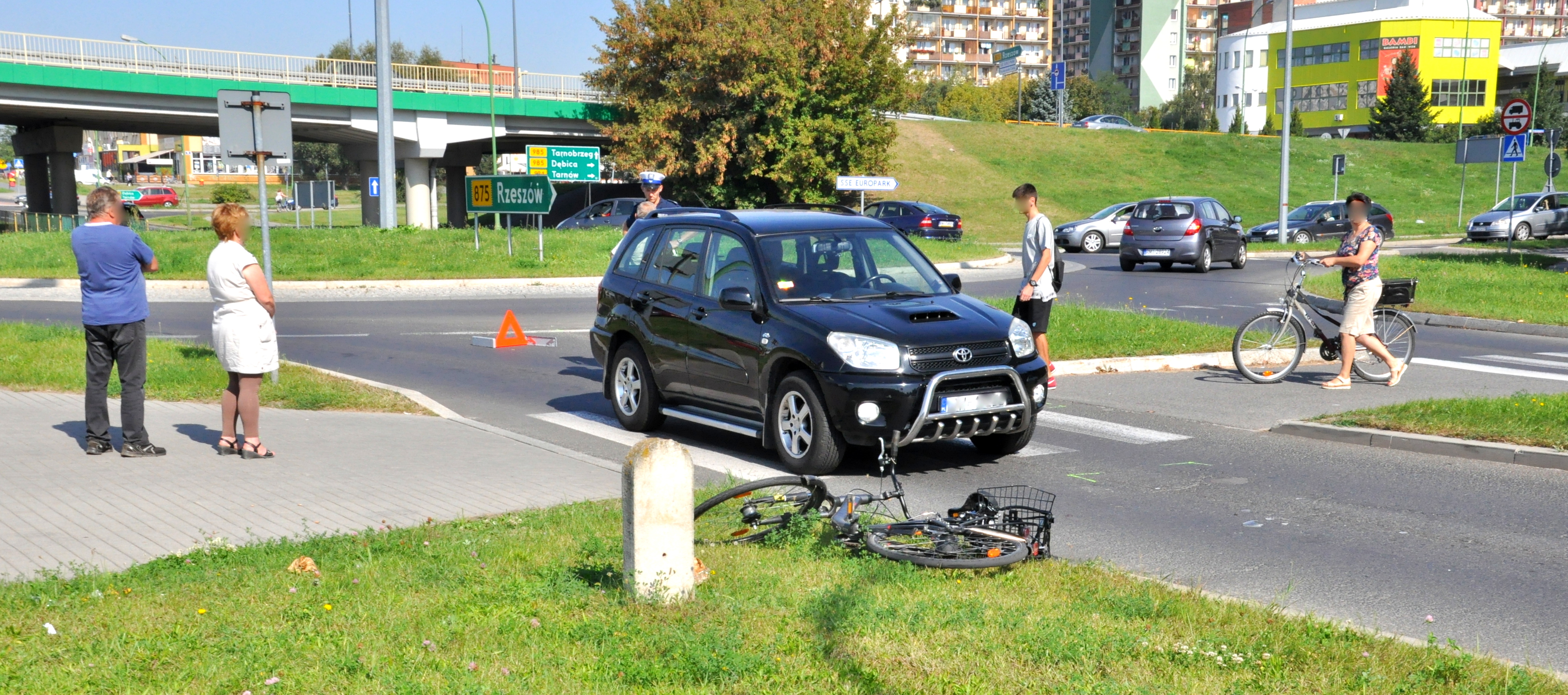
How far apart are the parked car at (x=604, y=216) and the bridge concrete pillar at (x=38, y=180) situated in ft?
92.6

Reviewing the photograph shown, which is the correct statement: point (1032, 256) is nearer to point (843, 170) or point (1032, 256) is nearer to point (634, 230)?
point (634, 230)

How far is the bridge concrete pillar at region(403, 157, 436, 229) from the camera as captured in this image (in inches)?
1951

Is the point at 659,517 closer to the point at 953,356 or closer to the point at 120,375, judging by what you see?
the point at 953,356

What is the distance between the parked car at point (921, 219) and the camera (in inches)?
1468

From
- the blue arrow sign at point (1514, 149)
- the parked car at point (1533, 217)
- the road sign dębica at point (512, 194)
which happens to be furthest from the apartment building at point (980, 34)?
the road sign dębica at point (512, 194)

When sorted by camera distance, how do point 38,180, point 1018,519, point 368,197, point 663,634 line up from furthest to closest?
1. point 368,197
2. point 38,180
3. point 1018,519
4. point 663,634

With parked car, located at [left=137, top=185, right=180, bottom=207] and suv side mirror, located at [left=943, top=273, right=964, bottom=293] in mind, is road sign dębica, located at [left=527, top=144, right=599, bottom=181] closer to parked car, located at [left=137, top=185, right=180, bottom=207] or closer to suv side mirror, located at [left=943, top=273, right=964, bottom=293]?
suv side mirror, located at [left=943, top=273, right=964, bottom=293]

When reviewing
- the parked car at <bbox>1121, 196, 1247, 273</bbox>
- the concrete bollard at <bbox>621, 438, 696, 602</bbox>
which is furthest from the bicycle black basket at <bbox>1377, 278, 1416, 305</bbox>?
the parked car at <bbox>1121, 196, 1247, 273</bbox>

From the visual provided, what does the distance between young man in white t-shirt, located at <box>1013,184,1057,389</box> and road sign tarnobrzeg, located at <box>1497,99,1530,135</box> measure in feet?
55.3

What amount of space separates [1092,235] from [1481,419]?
27.5 m

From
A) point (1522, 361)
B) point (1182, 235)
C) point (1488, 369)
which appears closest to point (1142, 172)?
point (1182, 235)

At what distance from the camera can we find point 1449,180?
6675 centimetres

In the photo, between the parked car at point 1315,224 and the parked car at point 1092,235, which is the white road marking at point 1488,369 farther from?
the parked car at point 1315,224

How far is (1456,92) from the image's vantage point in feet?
332
